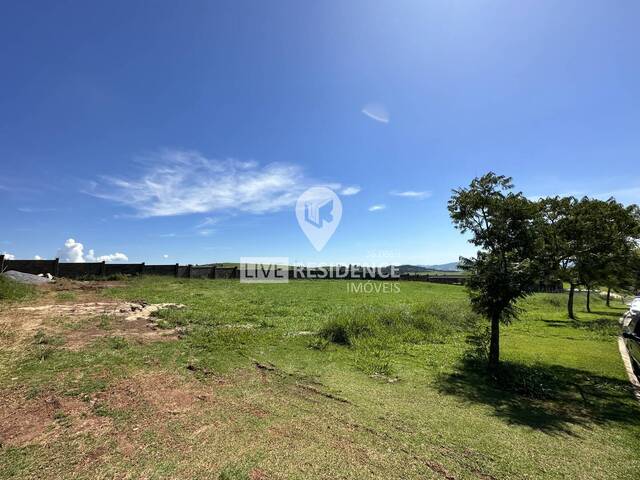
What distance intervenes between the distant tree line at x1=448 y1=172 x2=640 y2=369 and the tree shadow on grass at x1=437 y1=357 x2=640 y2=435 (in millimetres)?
779

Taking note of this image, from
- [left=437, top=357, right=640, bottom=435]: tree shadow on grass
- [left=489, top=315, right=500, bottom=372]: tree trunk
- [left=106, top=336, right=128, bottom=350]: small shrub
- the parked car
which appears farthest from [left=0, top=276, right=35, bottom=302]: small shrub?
the parked car

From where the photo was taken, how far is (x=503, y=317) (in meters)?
8.02

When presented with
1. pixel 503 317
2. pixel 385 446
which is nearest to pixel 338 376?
pixel 385 446

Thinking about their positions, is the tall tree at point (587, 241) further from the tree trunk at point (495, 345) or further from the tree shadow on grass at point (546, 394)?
the tree shadow on grass at point (546, 394)

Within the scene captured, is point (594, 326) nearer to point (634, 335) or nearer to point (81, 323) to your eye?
point (634, 335)

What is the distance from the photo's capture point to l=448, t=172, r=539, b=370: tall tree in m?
7.36

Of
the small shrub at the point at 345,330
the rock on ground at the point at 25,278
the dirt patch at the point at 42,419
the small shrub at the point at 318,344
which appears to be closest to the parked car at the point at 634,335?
the small shrub at the point at 345,330

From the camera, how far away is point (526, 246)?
24.7 feet

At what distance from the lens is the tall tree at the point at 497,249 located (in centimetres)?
736

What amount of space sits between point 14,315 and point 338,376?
9.81 m

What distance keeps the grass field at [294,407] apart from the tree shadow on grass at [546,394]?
0.04 metres

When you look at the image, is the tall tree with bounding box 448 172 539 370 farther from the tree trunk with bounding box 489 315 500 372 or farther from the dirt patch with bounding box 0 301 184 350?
the dirt patch with bounding box 0 301 184 350

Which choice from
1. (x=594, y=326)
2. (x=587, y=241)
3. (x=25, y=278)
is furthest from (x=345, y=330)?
(x=25, y=278)

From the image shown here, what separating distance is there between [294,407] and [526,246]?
21.3 feet
